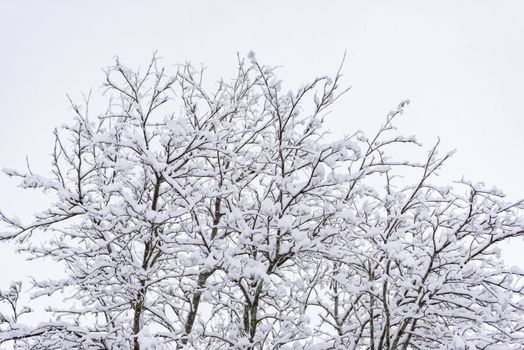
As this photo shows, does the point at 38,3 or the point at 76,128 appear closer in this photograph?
the point at 76,128

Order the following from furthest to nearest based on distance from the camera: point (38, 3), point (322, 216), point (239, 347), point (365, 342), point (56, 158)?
point (38, 3), point (365, 342), point (322, 216), point (239, 347), point (56, 158)

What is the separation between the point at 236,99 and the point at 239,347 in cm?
338

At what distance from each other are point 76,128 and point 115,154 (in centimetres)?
44

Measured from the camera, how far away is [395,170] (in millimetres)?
5609

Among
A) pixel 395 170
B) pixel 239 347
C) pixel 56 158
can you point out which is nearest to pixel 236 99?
pixel 395 170

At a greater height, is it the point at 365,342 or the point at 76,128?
the point at 76,128

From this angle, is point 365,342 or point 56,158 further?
point 365,342

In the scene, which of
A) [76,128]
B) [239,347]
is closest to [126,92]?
[76,128]

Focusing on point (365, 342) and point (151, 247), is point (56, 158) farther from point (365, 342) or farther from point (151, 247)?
point (365, 342)

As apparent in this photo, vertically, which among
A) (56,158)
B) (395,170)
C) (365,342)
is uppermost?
(395,170)

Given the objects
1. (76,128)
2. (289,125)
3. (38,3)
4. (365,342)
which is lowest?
(365,342)

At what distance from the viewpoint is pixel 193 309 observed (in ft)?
17.0

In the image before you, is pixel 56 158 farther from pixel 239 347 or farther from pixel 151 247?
pixel 239 347

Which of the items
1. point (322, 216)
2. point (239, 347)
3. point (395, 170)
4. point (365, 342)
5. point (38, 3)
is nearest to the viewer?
point (239, 347)
